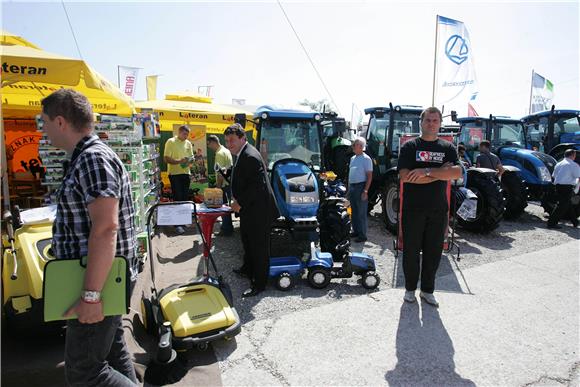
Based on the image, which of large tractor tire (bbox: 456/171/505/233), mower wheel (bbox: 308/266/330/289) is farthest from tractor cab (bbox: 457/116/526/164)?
mower wheel (bbox: 308/266/330/289)

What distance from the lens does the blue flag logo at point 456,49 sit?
10.1 m

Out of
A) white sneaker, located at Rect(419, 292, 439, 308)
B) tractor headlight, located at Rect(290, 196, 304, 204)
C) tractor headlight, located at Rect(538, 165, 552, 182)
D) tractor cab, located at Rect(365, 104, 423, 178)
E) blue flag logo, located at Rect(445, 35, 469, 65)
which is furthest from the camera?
blue flag logo, located at Rect(445, 35, 469, 65)

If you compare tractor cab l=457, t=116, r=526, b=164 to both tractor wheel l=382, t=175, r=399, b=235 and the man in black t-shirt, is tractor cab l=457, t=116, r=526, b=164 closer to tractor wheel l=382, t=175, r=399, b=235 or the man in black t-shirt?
tractor wheel l=382, t=175, r=399, b=235

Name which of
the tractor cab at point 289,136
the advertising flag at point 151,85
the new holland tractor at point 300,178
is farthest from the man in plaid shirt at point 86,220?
the advertising flag at point 151,85

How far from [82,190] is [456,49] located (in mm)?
10909

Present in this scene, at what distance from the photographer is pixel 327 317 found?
3.58 m

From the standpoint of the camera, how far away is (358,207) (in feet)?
20.6

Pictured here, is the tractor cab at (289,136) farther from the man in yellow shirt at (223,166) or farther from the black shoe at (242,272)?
the black shoe at (242,272)

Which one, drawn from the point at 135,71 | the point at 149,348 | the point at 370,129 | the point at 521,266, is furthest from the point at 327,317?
the point at 135,71

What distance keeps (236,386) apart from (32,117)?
592 cm

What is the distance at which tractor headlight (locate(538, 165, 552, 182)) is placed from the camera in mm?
8086

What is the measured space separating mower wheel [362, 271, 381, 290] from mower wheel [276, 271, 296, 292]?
835 mm

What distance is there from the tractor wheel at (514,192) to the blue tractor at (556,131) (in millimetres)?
3001

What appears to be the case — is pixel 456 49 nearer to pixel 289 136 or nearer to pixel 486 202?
pixel 486 202
